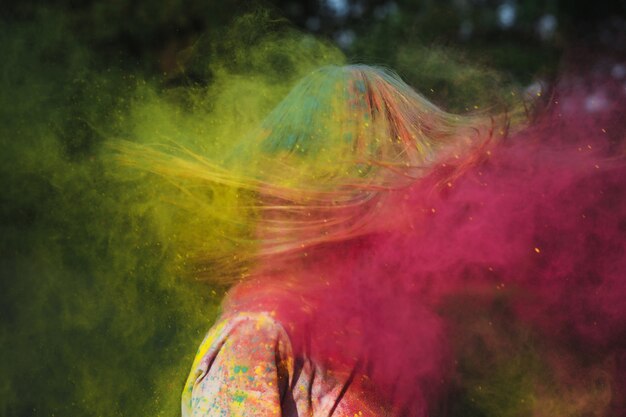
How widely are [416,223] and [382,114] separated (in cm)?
25

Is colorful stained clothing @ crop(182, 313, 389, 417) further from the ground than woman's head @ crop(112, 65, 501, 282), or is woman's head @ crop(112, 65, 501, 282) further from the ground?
woman's head @ crop(112, 65, 501, 282)

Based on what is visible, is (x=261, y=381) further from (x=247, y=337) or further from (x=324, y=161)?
(x=324, y=161)

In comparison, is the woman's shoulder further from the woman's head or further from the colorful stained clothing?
the woman's head

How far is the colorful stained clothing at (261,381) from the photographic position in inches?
45.6

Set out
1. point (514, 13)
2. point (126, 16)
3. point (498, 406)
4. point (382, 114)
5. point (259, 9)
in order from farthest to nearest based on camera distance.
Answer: point (514, 13) < point (126, 16) < point (259, 9) < point (498, 406) < point (382, 114)

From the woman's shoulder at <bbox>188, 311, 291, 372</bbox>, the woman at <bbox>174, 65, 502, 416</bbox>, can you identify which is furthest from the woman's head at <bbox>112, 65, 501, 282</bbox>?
the woman's shoulder at <bbox>188, 311, 291, 372</bbox>

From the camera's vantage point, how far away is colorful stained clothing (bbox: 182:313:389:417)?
3.80ft

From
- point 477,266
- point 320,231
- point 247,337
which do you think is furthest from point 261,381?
point 477,266

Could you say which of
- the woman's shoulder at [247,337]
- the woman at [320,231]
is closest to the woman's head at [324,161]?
the woman at [320,231]

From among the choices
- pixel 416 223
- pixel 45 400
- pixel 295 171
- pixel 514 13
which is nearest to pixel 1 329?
pixel 45 400

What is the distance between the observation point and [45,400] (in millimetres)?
2160

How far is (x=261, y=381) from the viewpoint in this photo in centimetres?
116

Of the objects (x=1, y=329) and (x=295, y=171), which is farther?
(x=1, y=329)

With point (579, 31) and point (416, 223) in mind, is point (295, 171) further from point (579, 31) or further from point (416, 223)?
point (579, 31)
